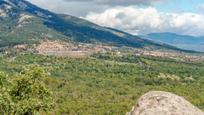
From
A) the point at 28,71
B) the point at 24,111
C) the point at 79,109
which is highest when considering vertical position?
the point at 28,71

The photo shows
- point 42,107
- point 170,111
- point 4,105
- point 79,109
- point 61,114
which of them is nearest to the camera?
point 170,111

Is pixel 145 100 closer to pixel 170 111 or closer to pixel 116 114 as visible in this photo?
pixel 170 111

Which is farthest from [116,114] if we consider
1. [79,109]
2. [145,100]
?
[145,100]

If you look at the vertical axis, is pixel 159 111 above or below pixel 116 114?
above

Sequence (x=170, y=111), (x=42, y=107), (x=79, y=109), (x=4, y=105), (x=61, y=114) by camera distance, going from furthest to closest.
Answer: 1. (x=79, y=109)
2. (x=61, y=114)
3. (x=42, y=107)
4. (x=4, y=105)
5. (x=170, y=111)

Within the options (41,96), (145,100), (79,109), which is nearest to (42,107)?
(41,96)

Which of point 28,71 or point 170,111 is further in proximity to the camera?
point 28,71
